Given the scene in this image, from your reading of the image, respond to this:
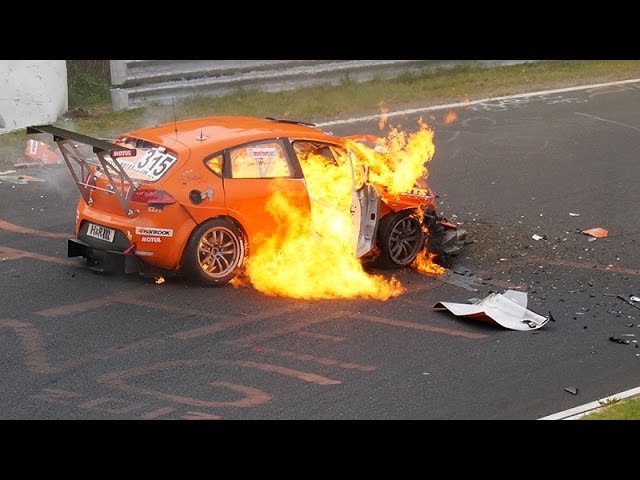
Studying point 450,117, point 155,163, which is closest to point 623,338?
point 155,163

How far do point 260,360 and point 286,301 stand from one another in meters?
1.51

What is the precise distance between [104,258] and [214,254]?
108 cm

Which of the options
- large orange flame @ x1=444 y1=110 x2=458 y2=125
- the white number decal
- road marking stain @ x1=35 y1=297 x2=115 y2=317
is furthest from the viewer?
large orange flame @ x1=444 y1=110 x2=458 y2=125

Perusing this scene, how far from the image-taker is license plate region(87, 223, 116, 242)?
10.9 metres

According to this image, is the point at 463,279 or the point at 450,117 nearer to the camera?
the point at 463,279

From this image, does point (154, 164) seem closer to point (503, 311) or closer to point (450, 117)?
point (503, 311)

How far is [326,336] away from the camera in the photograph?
9992 millimetres

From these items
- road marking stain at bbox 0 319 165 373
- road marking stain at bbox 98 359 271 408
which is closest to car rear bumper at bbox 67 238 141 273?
road marking stain at bbox 0 319 165 373

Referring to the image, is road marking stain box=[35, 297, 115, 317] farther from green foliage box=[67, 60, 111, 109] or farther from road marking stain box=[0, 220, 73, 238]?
green foliage box=[67, 60, 111, 109]

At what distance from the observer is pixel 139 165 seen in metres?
11.0

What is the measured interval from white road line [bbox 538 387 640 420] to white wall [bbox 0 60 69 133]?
34.1 feet

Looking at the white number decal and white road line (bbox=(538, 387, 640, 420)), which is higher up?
the white number decal

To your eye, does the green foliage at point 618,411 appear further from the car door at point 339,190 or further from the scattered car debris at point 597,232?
the scattered car debris at point 597,232

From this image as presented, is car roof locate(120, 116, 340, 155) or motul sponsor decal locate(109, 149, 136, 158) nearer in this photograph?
motul sponsor decal locate(109, 149, 136, 158)
